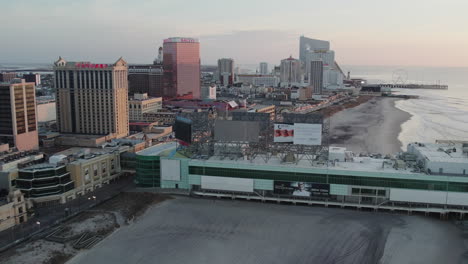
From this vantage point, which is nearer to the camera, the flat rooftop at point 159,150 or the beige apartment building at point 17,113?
the flat rooftop at point 159,150

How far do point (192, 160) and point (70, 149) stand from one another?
30.6 m

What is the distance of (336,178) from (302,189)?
11.4ft

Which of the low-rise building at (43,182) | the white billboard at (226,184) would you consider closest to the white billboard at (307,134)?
the white billboard at (226,184)

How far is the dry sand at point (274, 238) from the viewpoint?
30219 millimetres

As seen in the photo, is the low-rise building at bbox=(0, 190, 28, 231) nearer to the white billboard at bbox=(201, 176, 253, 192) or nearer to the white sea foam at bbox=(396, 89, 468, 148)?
the white billboard at bbox=(201, 176, 253, 192)

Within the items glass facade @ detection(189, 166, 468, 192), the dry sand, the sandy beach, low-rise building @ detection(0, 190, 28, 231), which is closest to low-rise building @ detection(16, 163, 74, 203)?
low-rise building @ detection(0, 190, 28, 231)

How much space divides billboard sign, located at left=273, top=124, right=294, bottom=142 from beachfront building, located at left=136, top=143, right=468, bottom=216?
2430 mm

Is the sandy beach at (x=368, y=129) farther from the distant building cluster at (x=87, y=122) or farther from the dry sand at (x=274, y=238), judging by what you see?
the dry sand at (x=274, y=238)

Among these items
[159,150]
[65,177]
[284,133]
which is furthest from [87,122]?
[284,133]

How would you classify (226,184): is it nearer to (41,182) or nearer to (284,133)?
(284,133)

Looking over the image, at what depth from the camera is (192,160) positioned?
145 feet

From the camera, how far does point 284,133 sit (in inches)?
1729

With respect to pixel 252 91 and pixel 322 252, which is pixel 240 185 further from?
pixel 252 91

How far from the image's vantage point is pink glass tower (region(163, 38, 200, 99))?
138250 millimetres
